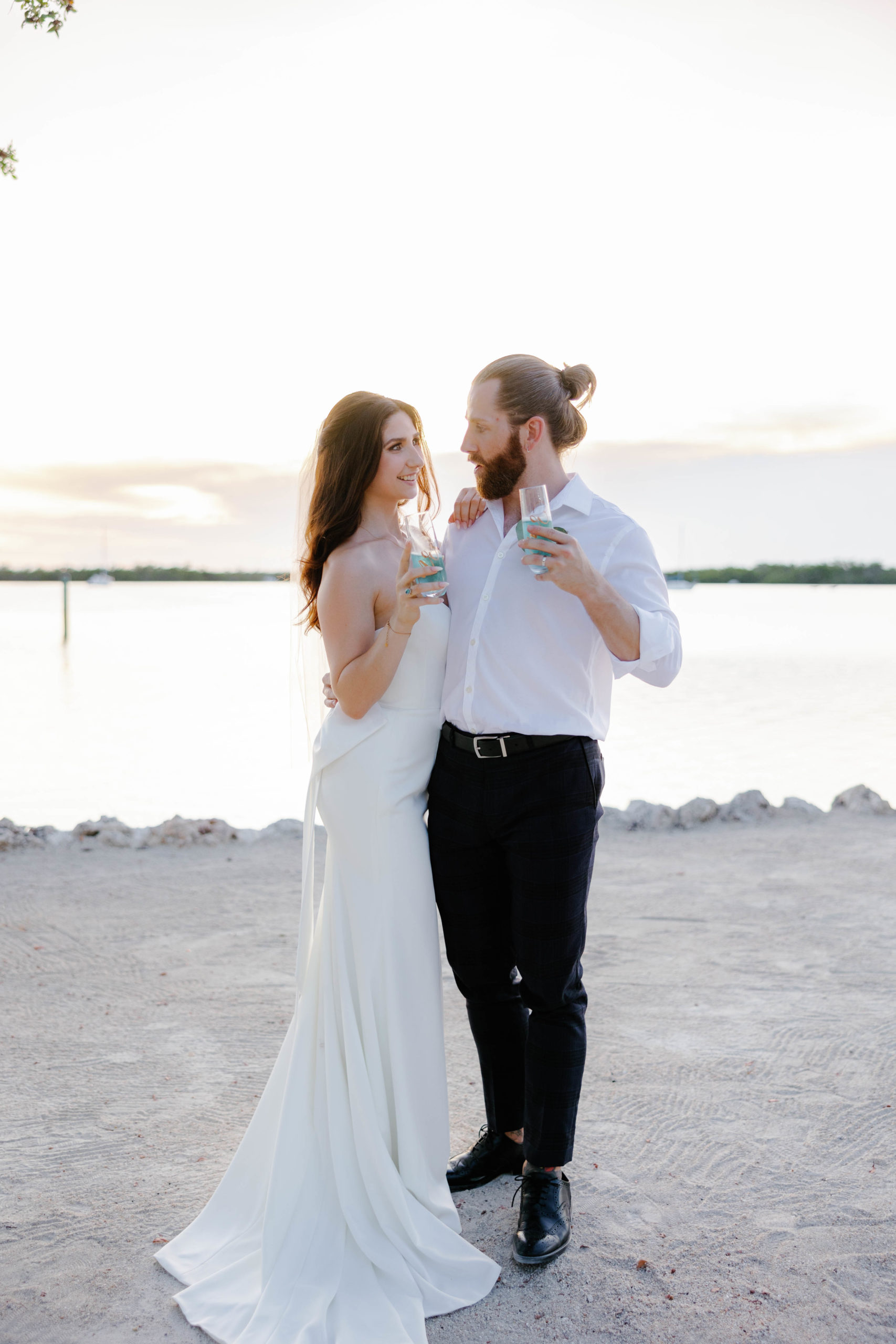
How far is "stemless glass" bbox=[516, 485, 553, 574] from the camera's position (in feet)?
7.68

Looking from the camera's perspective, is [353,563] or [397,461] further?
[397,461]

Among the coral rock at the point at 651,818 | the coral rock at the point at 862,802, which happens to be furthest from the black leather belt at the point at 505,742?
the coral rock at the point at 862,802

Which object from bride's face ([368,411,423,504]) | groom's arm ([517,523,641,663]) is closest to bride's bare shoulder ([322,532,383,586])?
bride's face ([368,411,423,504])

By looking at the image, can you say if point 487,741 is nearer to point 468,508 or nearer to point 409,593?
point 409,593

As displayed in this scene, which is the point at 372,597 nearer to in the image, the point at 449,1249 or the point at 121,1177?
the point at 449,1249

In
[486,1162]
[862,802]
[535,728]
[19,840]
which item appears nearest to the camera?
[535,728]

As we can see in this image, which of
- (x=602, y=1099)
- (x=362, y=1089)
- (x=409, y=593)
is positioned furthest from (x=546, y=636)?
(x=602, y=1099)

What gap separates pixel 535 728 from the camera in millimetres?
2592

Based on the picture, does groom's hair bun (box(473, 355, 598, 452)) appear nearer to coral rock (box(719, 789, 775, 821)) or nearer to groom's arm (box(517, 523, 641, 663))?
groom's arm (box(517, 523, 641, 663))

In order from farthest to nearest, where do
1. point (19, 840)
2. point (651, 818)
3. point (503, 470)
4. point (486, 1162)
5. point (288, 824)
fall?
point (651, 818)
point (288, 824)
point (19, 840)
point (486, 1162)
point (503, 470)

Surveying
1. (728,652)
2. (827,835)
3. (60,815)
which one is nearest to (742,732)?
(827,835)

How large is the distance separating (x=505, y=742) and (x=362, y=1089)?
902mm

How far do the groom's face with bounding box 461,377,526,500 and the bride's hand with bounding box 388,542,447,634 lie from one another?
43 centimetres

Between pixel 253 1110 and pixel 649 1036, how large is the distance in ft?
4.76
